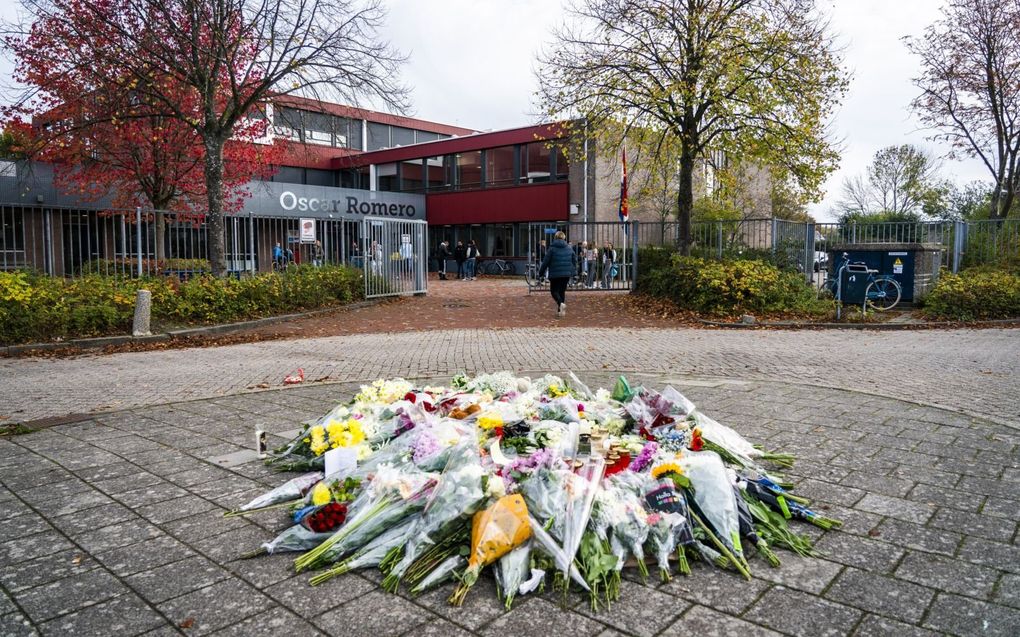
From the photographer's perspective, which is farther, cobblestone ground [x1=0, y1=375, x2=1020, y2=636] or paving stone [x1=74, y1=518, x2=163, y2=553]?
paving stone [x1=74, y1=518, x2=163, y2=553]

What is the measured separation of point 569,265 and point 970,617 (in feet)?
43.0

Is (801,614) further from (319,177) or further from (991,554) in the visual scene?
(319,177)

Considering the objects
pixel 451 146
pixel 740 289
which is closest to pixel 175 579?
pixel 740 289

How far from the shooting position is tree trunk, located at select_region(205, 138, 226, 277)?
15531mm

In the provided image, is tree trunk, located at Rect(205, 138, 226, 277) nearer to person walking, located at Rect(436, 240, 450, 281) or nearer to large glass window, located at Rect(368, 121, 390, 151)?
person walking, located at Rect(436, 240, 450, 281)

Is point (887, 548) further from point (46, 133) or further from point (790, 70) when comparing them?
point (46, 133)

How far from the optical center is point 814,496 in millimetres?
4094

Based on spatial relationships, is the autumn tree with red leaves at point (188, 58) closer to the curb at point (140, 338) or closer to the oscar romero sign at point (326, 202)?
the curb at point (140, 338)

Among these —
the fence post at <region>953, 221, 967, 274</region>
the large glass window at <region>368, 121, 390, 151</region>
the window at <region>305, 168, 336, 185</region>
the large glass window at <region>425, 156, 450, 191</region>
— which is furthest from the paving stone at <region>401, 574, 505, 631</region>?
the large glass window at <region>368, 121, 390, 151</region>

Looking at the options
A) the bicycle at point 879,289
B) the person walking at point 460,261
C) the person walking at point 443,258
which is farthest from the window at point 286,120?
the bicycle at point 879,289

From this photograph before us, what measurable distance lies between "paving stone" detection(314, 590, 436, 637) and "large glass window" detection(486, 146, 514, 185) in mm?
33567

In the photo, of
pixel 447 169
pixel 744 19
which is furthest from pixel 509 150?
pixel 744 19

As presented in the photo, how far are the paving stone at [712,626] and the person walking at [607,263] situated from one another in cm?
1734

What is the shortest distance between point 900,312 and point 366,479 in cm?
1507
